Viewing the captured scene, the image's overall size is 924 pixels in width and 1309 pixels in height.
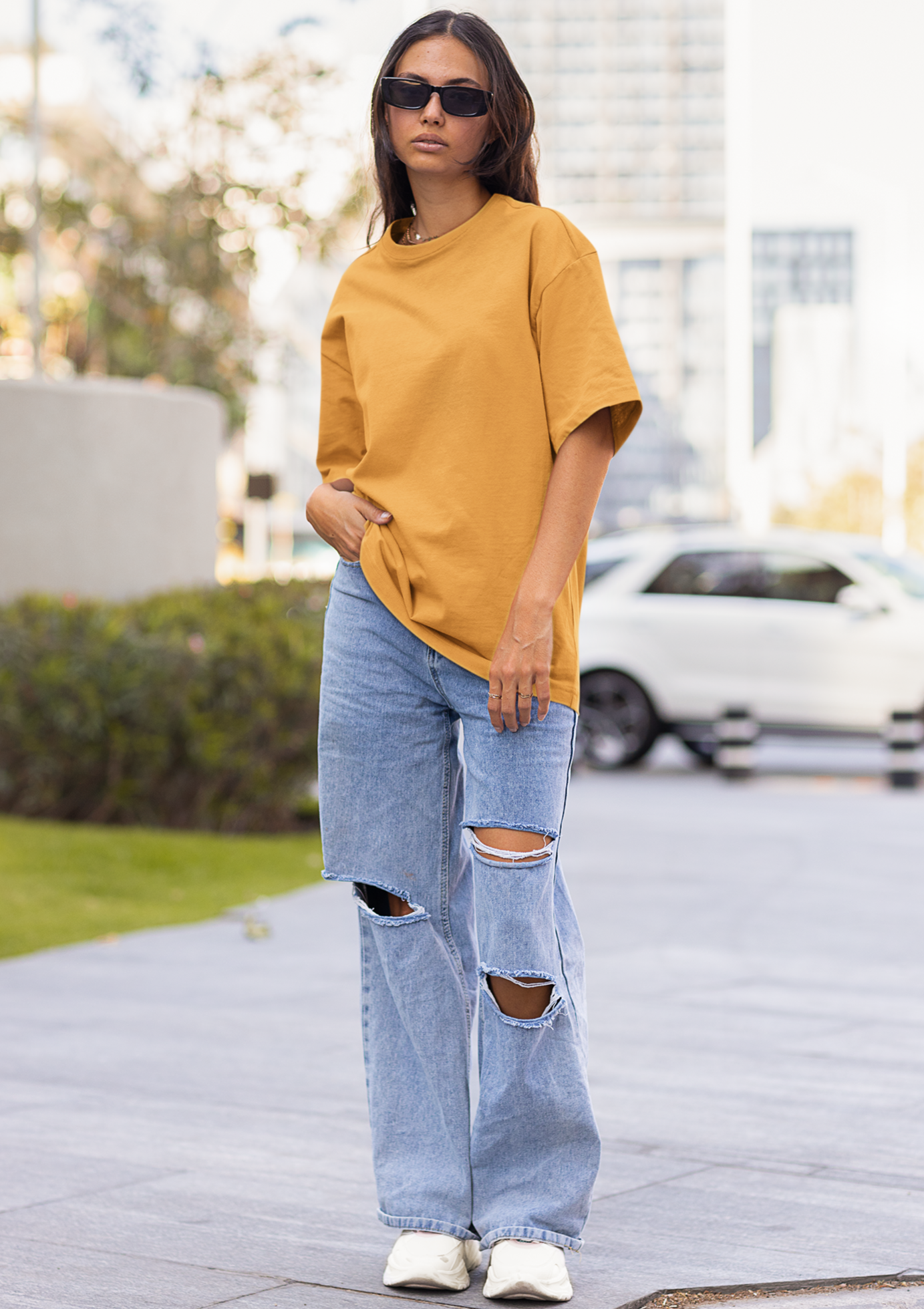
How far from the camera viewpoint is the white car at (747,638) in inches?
524

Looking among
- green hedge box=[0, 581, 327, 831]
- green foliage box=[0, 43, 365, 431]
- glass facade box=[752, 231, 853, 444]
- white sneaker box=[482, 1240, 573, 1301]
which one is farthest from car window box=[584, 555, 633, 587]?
glass facade box=[752, 231, 853, 444]

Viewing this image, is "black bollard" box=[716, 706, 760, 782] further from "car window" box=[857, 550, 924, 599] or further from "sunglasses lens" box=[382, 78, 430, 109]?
"sunglasses lens" box=[382, 78, 430, 109]

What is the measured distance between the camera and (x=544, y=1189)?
115 inches

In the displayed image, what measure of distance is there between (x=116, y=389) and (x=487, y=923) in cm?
808

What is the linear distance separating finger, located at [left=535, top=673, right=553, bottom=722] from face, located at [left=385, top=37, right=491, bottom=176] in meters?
0.82

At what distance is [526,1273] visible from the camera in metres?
2.87

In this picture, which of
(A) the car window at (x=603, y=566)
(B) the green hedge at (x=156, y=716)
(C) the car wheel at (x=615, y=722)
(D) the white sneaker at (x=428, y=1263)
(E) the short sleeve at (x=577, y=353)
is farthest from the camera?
(A) the car window at (x=603, y=566)

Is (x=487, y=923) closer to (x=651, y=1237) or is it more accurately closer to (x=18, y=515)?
(x=651, y=1237)

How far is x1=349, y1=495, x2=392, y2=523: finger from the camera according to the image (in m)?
2.95

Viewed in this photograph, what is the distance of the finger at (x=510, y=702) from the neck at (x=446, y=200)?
74 centimetres

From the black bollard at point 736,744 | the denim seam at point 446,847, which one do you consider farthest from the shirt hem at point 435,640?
the black bollard at point 736,744

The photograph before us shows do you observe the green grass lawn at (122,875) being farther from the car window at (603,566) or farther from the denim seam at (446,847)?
the car window at (603,566)

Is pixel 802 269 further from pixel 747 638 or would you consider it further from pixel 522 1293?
pixel 522 1293

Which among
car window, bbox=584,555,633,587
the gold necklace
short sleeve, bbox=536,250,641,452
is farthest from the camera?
car window, bbox=584,555,633,587
